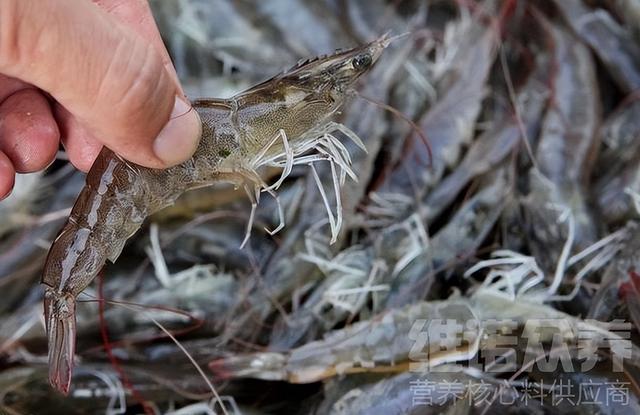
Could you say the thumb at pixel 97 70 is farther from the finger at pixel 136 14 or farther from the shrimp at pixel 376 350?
the shrimp at pixel 376 350

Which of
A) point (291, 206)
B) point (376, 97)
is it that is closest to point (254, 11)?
point (376, 97)

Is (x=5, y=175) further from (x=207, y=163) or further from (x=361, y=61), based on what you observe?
(x=361, y=61)

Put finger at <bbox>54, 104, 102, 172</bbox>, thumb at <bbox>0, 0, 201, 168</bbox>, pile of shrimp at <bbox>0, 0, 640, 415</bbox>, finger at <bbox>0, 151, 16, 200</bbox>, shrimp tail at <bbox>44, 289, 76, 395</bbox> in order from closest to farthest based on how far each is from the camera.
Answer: thumb at <bbox>0, 0, 201, 168</bbox>
shrimp tail at <bbox>44, 289, 76, 395</bbox>
finger at <bbox>0, 151, 16, 200</bbox>
finger at <bbox>54, 104, 102, 172</bbox>
pile of shrimp at <bbox>0, 0, 640, 415</bbox>

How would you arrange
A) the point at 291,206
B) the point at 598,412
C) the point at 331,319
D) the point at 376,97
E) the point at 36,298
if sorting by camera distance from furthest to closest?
1. the point at 376,97
2. the point at 291,206
3. the point at 36,298
4. the point at 331,319
5. the point at 598,412

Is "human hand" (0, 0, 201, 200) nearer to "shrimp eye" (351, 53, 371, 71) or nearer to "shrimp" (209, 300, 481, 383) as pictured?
"shrimp eye" (351, 53, 371, 71)

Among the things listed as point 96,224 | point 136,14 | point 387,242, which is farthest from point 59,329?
point 387,242

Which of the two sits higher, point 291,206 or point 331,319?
point 291,206

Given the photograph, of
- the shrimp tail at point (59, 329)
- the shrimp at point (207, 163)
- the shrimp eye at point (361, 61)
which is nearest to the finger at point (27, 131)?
the shrimp at point (207, 163)

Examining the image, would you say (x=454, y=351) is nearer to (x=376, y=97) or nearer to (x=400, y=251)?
(x=400, y=251)

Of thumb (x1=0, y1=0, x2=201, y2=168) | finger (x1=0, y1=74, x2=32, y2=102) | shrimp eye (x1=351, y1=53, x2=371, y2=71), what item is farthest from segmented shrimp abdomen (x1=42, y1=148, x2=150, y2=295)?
shrimp eye (x1=351, y1=53, x2=371, y2=71)
